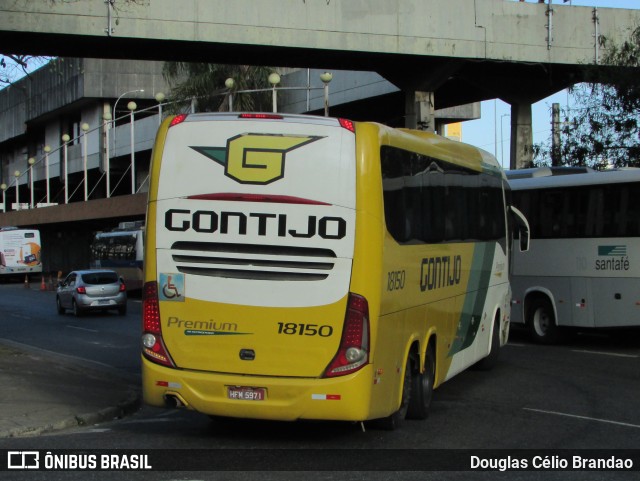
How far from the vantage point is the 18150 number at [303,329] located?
31.3 ft

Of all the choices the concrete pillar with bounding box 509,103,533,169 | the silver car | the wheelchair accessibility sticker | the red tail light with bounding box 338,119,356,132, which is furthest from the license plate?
the concrete pillar with bounding box 509,103,533,169

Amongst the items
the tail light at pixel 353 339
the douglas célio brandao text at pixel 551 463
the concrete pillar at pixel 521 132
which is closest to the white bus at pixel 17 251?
the concrete pillar at pixel 521 132

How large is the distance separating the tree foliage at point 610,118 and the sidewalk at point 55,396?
18210 millimetres

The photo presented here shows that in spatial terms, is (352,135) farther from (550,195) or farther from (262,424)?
(550,195)

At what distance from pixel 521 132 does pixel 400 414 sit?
2672cm

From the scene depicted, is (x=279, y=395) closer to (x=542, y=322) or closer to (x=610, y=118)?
(x=542, y=322)

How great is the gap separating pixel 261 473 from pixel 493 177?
8.79 m

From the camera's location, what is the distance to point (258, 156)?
9.84m

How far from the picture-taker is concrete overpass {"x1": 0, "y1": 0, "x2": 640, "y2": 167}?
2642cm

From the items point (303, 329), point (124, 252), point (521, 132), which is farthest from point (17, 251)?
point (303, 329)

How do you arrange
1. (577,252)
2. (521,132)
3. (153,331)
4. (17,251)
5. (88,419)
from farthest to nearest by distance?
(17,251) → (521,132) → (577,252) → (88,419) → (153,331)

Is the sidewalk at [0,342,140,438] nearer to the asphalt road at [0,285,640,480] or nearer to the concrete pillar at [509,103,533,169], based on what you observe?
the asphalt road at [0,285,640,480]

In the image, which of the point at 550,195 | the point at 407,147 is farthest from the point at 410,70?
the point at 407,147

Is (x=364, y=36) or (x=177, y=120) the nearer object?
(x=177, y=120)
